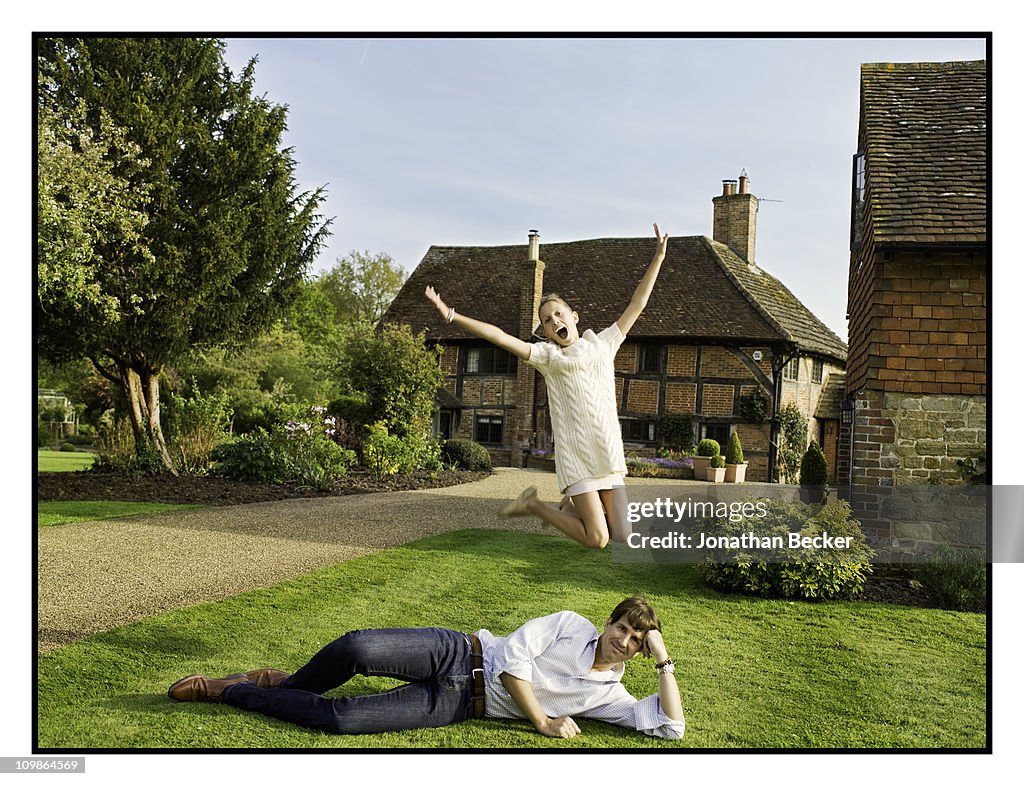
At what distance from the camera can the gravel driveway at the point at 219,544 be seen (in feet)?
21.4

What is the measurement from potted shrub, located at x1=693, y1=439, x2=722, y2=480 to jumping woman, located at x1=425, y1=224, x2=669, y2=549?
2987 mm

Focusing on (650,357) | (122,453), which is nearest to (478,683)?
(650,357)

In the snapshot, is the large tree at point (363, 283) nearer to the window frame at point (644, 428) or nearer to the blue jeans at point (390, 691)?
the window frame at point (644, 428)

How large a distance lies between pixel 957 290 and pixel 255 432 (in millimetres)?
11275

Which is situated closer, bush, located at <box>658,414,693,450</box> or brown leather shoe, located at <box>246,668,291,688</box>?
brown leather shoe, located at <box>246,668,291,688</box>

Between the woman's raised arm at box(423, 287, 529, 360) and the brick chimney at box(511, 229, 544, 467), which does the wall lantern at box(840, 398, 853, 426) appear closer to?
the brick chimney at box(511, 229, 544, 467)

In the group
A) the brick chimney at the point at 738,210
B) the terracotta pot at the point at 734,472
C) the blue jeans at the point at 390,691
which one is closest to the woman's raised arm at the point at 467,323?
the blue jeans at the point at 390,691

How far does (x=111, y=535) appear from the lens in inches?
362

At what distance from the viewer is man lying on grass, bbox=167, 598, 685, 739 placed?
4.43 meters

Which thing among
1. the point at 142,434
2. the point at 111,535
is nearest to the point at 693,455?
the point at 111,535

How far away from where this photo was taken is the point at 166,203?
9.67 metres

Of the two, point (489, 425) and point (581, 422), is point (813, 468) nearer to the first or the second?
point (489, 425)

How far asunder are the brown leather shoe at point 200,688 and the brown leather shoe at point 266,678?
6 cm

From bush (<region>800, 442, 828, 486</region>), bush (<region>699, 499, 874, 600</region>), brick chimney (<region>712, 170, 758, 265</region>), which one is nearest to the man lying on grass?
bush (<region>699, 499, 874, 600</region>)
